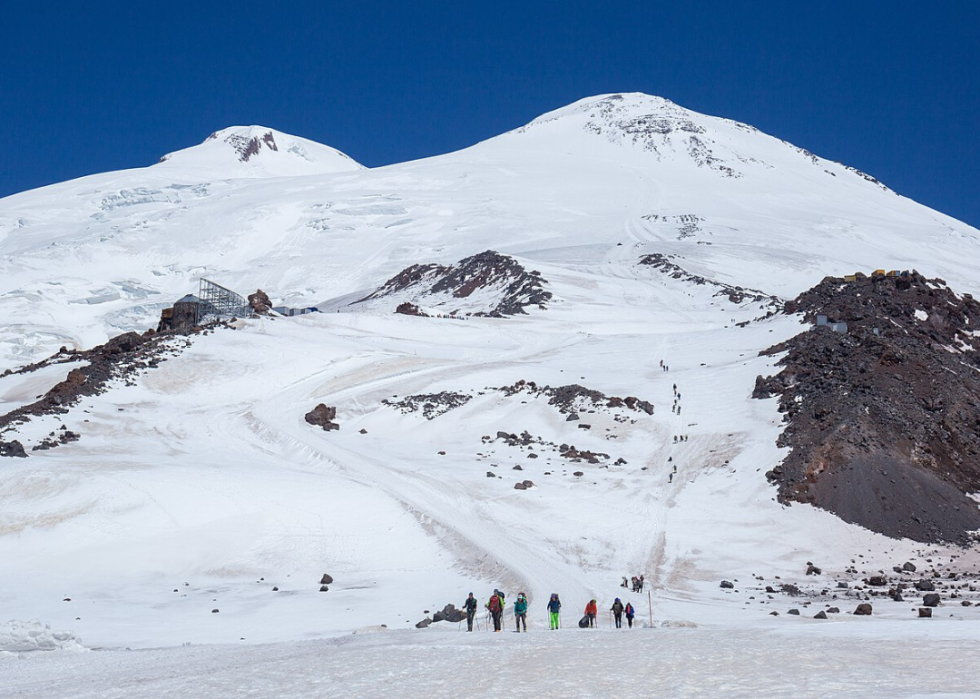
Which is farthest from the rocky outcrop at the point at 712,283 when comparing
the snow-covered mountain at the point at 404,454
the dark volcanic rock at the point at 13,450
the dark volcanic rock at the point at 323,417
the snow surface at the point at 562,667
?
the snow surface at the point at 562,667

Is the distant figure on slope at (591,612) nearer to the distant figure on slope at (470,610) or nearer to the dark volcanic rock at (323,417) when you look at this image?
the distant figure on slope at (470,610)

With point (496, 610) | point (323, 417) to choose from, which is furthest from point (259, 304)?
point (496, 610)

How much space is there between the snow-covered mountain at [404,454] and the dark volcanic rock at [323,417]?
0.49m

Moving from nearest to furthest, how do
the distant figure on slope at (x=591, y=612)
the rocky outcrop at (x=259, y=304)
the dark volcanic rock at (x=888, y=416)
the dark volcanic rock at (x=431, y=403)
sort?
the distant figure on slope at (x=591, y=612), the dark volcanic rock at (x=888, y=416), the dark volcanic rock at (x=431, y=403), the rocky outcrop at (x=259, y=304)

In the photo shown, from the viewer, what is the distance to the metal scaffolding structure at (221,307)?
60.7 m

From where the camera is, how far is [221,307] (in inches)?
2525

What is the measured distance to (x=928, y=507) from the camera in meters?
28.6

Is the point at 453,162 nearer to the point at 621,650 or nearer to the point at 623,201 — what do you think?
the point at 623,201

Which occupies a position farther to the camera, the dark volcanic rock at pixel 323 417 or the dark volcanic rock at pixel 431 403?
the dark volcanic rock at pixel 431 403

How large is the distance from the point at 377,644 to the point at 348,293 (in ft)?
277

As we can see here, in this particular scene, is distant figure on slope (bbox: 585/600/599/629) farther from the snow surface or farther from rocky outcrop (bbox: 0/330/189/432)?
rocky outcrop (bbox: 0/330/189/432)

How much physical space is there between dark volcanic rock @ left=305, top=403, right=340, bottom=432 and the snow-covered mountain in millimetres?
489

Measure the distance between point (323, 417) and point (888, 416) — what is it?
73.6 ft

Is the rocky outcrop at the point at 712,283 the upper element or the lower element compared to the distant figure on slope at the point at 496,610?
upper
